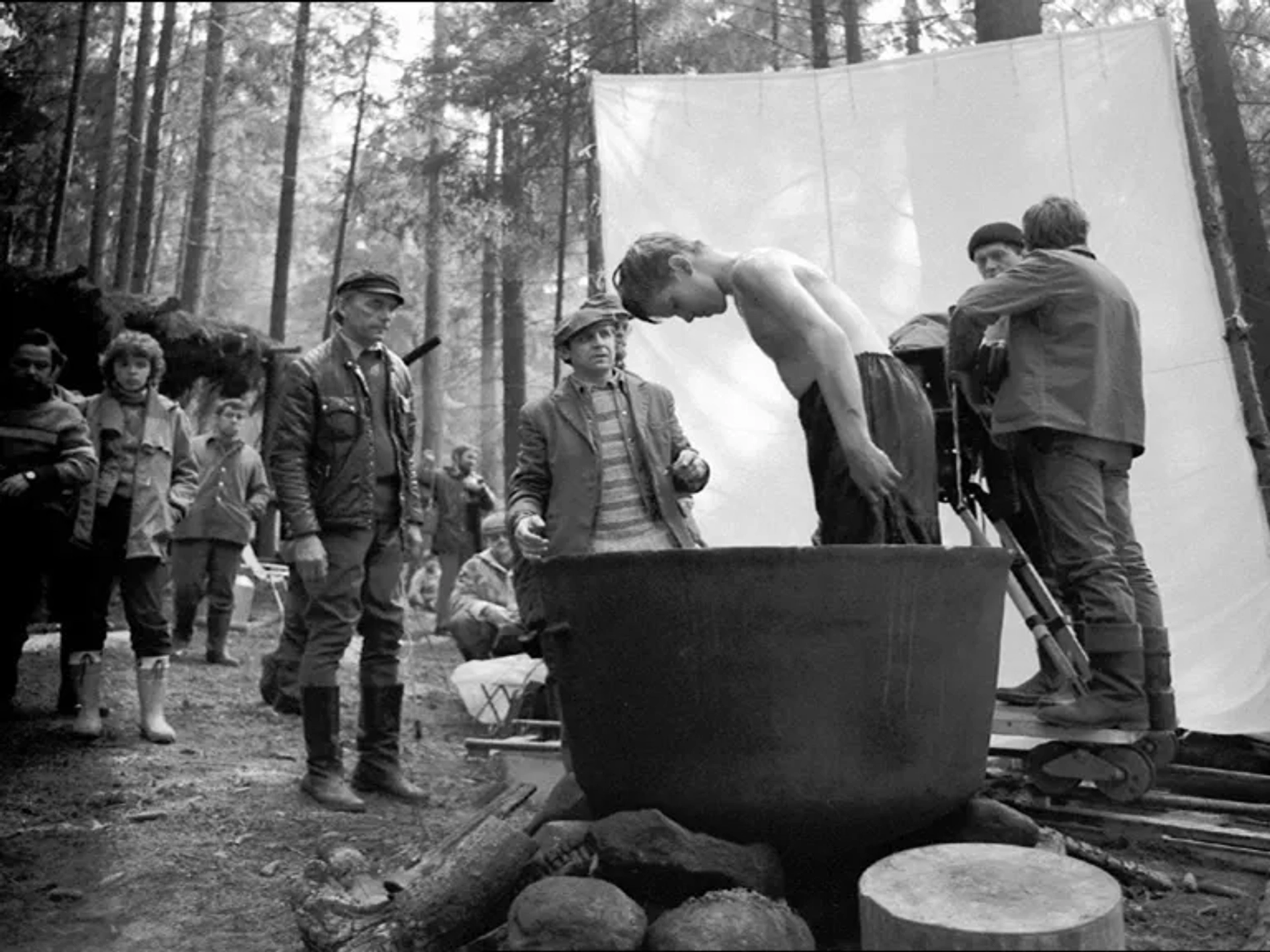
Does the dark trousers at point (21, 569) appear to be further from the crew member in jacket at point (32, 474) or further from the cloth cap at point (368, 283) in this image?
the cloth cap at point (368, 283)

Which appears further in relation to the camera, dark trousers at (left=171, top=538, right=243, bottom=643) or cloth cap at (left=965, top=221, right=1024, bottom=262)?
dark trousers at (left=171, top=538, right=243, bottom=643)

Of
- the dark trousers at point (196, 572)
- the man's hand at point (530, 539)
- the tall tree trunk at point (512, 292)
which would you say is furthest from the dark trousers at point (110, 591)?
the tall tree trunk at point (512, 292)

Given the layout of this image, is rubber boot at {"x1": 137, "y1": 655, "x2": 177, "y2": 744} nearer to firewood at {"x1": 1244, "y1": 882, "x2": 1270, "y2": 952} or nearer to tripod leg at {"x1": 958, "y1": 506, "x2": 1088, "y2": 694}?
tripod leg at {"x1": 958, "y1": 506, "x2": 1088, "y2": 694}

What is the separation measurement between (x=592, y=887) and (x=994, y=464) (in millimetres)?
2378

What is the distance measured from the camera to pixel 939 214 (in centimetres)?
551

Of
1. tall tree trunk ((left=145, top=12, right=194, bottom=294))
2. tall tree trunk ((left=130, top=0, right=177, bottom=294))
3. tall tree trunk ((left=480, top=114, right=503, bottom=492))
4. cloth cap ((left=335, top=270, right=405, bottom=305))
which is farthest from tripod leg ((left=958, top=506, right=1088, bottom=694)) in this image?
tall tree trunk ((left=145, top=12, right=194, bottom=294))

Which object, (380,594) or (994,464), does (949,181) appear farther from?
(380,594)

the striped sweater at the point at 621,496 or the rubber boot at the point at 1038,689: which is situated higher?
the striped sweater at the point at 621,496

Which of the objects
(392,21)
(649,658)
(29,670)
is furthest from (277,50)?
(649,658)

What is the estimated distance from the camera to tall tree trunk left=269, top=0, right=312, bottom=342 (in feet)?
43.5

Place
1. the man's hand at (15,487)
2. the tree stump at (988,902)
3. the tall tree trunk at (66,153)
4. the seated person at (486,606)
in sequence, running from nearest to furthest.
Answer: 1. the tree stump at (988,902)
2. the man's hand at (15,487)
3. the seated person at (486,606)
4. the tall tree trunk at (66,153)

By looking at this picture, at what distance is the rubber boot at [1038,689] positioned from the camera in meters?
3.46

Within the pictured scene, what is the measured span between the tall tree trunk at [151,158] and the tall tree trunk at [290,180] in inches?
58.8

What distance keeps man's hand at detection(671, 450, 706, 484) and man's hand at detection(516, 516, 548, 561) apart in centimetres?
57
